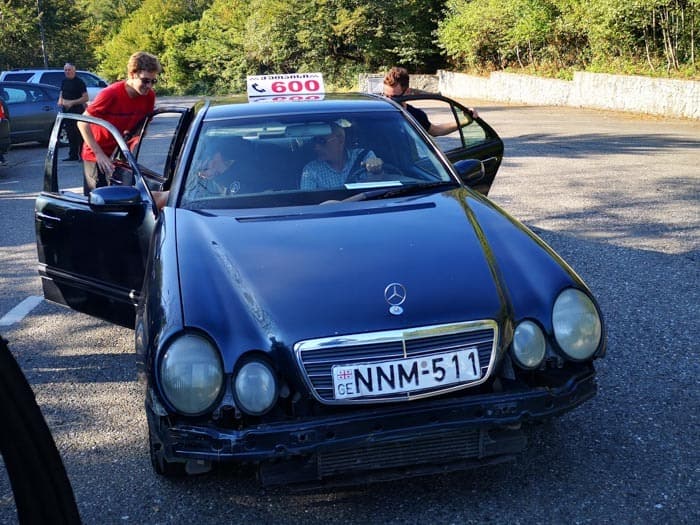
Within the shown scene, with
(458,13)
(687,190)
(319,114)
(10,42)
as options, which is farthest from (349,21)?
(319,114)

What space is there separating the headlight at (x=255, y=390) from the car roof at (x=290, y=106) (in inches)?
87.7

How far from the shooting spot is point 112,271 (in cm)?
483

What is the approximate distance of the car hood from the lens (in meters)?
3.21

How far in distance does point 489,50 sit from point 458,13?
170 inches

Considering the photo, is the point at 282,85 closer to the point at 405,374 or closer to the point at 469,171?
the point at 469,171

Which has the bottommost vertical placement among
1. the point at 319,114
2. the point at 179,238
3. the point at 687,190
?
the point at 687,190

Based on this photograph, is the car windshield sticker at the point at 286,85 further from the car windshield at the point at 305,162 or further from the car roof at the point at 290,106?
the car windshield at the point at 305,162

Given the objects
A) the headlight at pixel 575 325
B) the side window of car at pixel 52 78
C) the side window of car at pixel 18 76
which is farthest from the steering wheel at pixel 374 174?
the side window of car at pixel 18 76

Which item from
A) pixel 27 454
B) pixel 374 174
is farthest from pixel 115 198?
pixel 27 454

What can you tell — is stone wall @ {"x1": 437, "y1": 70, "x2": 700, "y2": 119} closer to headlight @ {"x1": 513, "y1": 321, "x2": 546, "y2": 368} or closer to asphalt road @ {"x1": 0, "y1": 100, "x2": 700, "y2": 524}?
asphalt road @ {"x1": 0, "y1": 100, "x2": 700, "y2": 524}

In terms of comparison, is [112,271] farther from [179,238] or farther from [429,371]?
[429,371]

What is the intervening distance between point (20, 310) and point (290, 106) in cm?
279

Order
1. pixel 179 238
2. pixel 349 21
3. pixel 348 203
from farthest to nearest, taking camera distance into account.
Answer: pixel 349 21
pixel 348 203
pixel 179 238

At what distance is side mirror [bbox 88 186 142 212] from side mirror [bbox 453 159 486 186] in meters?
1.82
